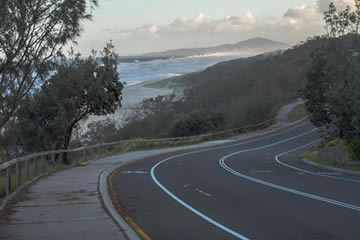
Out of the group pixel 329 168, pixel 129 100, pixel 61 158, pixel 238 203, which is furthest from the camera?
pixel 129 100

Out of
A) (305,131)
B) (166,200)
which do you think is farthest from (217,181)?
(305,131)

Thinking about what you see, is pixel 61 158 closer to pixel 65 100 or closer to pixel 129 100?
pixel 65 100

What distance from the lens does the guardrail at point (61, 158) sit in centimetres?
1361

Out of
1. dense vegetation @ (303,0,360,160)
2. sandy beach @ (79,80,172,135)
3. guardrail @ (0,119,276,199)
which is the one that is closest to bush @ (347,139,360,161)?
dense vegetation @ (303,0,360,160)

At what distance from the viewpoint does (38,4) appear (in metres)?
14.6

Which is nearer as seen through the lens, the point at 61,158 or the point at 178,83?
the point at 61,158

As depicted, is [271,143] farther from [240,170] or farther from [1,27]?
[1,27]

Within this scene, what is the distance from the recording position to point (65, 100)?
2570 cm

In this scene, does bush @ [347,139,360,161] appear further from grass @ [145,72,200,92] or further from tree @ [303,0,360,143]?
grass @ [145,72,200,92]

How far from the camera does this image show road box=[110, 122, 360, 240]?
30.4 feet

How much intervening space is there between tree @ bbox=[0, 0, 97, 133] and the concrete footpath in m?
2.69

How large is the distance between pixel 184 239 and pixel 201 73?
14060 cm

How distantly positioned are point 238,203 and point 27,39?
26.0 ft

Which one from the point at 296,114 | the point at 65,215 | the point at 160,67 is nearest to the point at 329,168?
the point at 65,215
